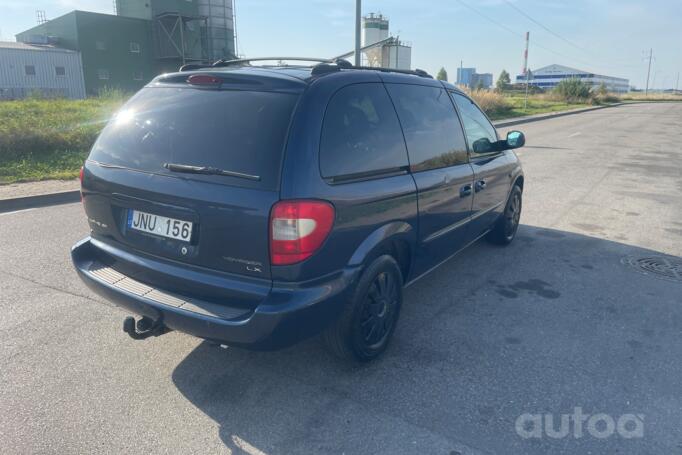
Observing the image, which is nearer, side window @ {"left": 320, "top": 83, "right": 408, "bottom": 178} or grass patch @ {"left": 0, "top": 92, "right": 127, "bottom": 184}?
side window @ {"left": 320, "top": 83, "right": 408, "bottom": 178}

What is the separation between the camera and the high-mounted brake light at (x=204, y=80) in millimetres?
2891

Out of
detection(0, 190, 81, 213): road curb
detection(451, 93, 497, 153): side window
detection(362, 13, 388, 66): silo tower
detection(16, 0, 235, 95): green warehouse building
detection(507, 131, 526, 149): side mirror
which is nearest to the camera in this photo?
detection(451, 93, 497, 153): side window

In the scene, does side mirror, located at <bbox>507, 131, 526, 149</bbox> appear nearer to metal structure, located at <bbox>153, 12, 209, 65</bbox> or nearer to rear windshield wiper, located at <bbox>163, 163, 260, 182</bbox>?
rear windshield wiper, located at <bbox>163, 163, 260, 182</bbox>

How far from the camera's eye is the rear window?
2564mm

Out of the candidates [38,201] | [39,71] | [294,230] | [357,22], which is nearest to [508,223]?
[294,230]

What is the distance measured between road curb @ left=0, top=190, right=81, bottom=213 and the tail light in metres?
6.48

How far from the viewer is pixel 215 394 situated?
2859 mm

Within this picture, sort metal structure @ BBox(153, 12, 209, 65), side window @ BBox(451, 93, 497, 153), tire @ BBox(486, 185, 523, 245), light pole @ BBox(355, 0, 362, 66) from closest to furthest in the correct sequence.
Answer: side window @ BBox(451, 93, 497, 153) < tire @ BBox(486, 185, 523, 245) < light pole @ BBox(355, 0, 362, 66) < metal structure @ BBox(153, 12, 209, 65)

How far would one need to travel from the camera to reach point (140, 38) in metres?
44.7

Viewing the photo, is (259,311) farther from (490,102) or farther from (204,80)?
(490,102)

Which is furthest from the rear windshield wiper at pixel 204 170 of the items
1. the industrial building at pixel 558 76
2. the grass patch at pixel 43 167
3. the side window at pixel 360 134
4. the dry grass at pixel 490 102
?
the industrial building at pixel 558 76

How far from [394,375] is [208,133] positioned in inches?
71.6

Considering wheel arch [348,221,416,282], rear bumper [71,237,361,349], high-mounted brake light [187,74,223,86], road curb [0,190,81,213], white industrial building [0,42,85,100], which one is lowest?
road curb [0,190,81,213]

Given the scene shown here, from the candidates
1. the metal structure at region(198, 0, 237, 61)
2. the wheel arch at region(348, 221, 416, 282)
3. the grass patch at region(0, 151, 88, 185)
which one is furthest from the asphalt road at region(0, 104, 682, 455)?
the metal structure at region(198, 0, 237, 61)
